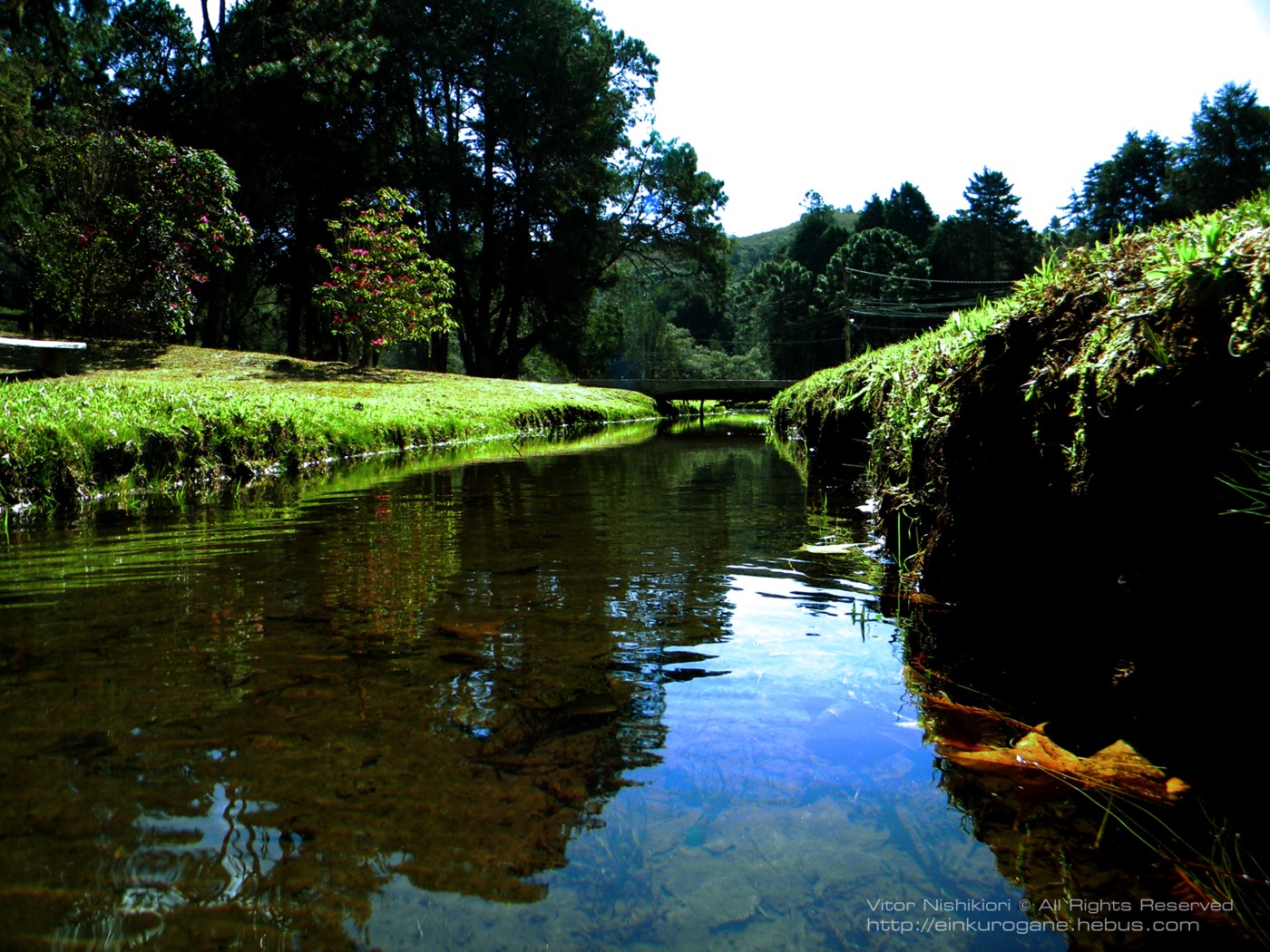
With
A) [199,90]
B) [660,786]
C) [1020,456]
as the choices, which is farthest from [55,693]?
[199,90]

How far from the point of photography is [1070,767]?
1.98 m

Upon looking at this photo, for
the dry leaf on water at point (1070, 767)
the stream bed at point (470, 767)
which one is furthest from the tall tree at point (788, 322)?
the dry leaf on water at point (1070, 767)

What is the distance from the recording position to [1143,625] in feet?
7.41

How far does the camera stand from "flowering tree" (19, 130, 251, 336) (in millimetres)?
17781

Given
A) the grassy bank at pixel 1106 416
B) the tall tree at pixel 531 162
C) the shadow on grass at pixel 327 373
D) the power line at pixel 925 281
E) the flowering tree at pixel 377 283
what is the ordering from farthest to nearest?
the power line at pixel 925 281 < the tall tree at pixel 531 162 < the flowering tree at pixel 377 283 < the shadow on grass at pixel 327 373 < the grassy bank at pixel 1106 416

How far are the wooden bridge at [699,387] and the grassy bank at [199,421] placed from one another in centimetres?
1730

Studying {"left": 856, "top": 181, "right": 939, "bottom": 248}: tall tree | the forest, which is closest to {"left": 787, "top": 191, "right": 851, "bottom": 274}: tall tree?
{"left": 856, "top": 181, "right": 939, "bottom": 248}: tall tree

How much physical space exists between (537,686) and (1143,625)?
1.88 metres

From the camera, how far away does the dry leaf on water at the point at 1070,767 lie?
1872mm

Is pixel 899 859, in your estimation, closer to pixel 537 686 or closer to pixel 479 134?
pixel 537 686

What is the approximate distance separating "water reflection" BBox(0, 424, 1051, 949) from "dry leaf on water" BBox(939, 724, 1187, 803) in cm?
17

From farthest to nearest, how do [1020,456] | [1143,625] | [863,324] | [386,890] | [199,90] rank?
[863,324] → [199,90] → [1020,456] → [1143,625] → [386,890]

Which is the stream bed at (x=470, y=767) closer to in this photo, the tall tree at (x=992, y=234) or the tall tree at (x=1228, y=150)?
the tall tree at (x=1228, y=150)

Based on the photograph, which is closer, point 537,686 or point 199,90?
point 537,686
